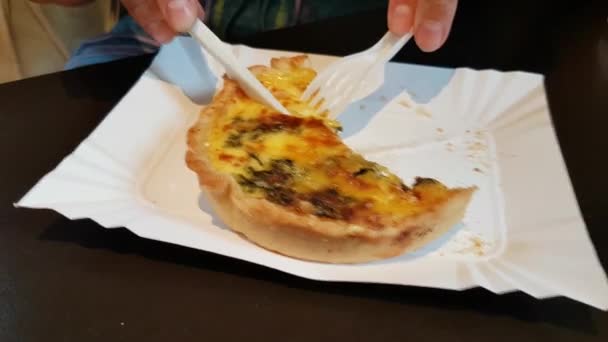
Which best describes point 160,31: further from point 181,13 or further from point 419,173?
point 419,173

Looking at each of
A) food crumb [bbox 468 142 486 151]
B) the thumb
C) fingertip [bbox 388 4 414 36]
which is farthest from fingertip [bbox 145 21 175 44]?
food crumb [bbox 468 142 486 151]

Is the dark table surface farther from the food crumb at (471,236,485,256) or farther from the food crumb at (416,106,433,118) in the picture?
the food crumb at (416,106,433,118)

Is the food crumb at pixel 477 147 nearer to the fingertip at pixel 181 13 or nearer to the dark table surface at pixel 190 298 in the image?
the dark table surface at pixel 190 298

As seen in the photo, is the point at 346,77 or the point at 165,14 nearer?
the point at 165,14

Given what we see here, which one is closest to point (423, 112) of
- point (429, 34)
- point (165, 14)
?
point (429, 34)

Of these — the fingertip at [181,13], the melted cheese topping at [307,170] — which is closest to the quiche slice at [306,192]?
the melted cheese topping at [307,170]

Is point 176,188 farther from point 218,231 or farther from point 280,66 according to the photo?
point 280,66

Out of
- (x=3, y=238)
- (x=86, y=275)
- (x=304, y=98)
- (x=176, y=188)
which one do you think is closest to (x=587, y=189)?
(x=304, y=98)
